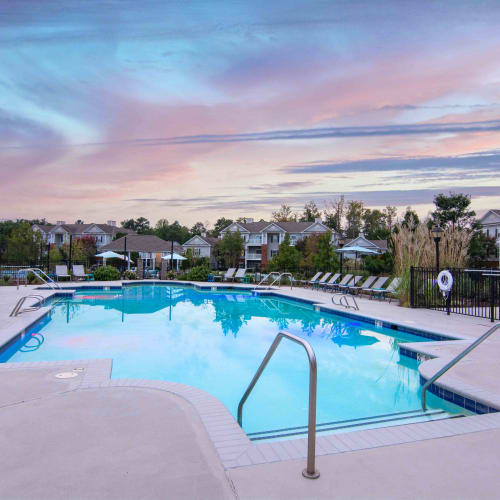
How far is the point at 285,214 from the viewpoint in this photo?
58562 mm

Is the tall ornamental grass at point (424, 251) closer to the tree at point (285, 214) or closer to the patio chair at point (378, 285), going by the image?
the patio chair at point (378, 285)

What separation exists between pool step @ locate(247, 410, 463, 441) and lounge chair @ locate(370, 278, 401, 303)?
9.12 m

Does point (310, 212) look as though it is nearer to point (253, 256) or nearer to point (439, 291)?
point (253, 256)

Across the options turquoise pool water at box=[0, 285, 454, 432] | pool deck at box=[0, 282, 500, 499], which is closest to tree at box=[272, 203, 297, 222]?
turquoise pool water at box=[0, 285, 454, 432]

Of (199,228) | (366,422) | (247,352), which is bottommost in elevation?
(247,352)

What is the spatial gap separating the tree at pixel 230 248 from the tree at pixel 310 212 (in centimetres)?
1558

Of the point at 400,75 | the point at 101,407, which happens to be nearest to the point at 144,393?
the point at 101,407

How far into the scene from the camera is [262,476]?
2711mm

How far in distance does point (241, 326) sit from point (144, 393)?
275 inches

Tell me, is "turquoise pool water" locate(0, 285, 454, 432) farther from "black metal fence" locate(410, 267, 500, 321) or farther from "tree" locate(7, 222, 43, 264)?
"tree" locate(7, 222, 43, 264)

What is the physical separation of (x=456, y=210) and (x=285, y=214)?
27.4m

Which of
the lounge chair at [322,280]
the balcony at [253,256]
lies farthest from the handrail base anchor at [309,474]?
the balcony at [253,256]

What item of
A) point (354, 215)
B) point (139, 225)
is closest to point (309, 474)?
point (354, 215)

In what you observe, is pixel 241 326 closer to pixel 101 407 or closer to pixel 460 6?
pixel 101 407
